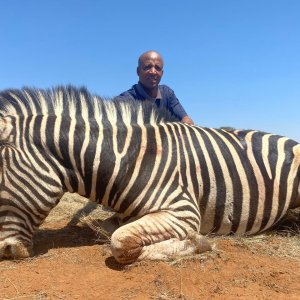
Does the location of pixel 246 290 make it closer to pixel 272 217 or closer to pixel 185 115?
pixel 272 217

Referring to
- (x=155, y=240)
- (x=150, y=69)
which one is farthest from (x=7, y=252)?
(x=150, y=69)

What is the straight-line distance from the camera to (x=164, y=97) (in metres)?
6.69

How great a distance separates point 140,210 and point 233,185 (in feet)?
3.14

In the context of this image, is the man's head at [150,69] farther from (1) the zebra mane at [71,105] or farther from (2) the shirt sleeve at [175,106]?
(1) the zebra mane at [71,105]

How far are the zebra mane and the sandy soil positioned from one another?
1.21 meters

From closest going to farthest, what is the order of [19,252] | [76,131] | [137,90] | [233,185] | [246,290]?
[246,290] → [19,252] → [76,131] → [233,185] → [137,90]

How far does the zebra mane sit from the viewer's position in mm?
3650

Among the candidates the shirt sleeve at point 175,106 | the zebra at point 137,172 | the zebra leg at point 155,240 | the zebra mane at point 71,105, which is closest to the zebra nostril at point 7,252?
the zebra at point 137,172

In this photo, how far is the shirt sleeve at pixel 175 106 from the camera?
6484 mm

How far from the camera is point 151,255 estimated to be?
10.2 ft

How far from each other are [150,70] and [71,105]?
290 cm

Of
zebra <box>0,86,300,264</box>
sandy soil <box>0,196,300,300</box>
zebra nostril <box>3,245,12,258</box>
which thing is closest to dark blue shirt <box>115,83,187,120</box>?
zebra <box>0,86,300,264</box>

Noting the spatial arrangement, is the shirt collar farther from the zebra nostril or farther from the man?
the zebra nostril

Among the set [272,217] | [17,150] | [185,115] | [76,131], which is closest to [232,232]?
[272,217]
